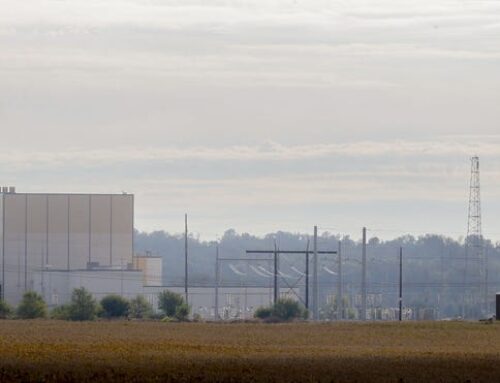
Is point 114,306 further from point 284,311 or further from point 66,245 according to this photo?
point 66,245

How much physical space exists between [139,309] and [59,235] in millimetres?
25395

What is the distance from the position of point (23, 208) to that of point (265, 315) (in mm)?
32519

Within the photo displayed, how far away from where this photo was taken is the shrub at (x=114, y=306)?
108m

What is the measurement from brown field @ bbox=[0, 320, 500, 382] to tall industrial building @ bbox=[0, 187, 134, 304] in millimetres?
54413

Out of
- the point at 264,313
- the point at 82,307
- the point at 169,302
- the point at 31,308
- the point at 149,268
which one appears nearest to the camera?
the point at 31,308

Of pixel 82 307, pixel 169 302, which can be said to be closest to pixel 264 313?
pixel 169 302

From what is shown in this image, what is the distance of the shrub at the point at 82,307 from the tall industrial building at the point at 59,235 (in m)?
22.4

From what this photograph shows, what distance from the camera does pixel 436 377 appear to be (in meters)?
41.5

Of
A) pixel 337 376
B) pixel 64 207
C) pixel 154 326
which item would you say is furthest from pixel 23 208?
pixel 337 376

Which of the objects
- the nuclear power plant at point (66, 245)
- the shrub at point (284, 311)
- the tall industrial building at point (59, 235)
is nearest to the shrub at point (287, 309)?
the shrub at point (284, 311)

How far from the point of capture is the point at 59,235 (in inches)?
5344

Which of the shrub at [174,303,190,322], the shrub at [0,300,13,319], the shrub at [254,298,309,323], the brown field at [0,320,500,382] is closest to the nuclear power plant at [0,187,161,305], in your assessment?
the shrub at [174,303,190,322]

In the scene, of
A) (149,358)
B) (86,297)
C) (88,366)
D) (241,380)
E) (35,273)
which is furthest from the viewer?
(35,273)

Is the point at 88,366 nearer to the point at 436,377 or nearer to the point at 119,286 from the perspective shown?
the point at 436,377
